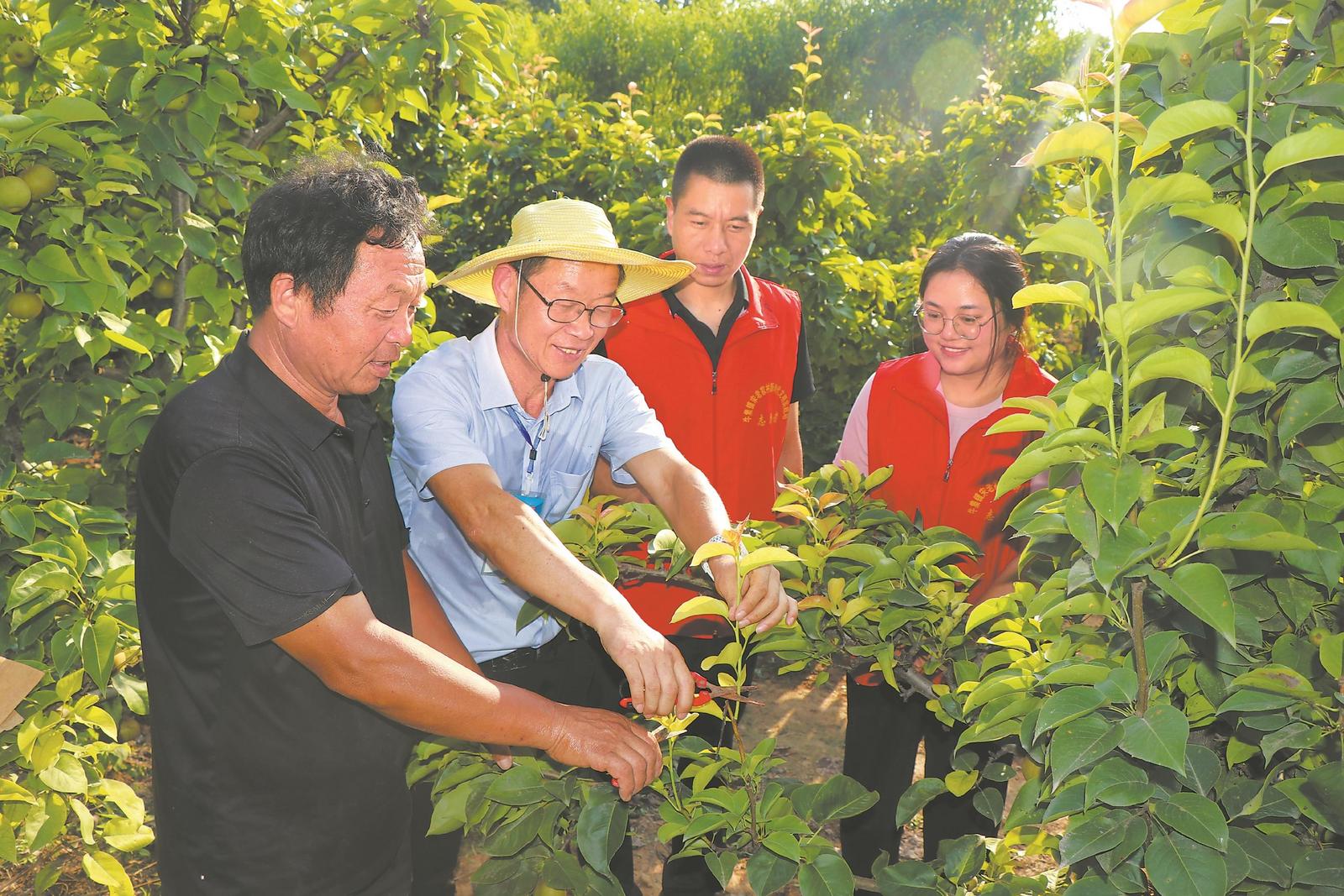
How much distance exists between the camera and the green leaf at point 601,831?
5.26 feet

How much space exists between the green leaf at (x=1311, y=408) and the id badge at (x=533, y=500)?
5.13 feet

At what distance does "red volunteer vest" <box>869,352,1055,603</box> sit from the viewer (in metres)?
2.90

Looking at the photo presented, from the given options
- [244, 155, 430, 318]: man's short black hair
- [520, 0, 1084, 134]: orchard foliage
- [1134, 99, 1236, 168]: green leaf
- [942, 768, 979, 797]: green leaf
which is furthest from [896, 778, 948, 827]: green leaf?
[520, 0, 1084, 134]: orchard foliage

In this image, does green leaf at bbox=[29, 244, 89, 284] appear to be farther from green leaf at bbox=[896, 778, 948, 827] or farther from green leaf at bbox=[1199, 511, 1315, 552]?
green leaf at bbox=[1199, 511, 1315, 552]

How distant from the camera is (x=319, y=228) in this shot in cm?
186

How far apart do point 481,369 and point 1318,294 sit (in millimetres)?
1677

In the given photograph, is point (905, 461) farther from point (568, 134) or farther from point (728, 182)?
point (568, 134)

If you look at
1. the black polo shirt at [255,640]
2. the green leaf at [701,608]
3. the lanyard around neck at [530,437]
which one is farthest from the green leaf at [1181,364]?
the lanyard around neck at [530,437]

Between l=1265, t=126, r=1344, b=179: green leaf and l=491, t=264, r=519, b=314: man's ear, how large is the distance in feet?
5.45

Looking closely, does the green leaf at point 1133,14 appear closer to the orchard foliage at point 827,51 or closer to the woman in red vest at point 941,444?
the woman in red vest at point 941,444

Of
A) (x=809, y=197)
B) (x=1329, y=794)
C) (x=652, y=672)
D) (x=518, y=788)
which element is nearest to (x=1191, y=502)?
(x=1329, y=794)

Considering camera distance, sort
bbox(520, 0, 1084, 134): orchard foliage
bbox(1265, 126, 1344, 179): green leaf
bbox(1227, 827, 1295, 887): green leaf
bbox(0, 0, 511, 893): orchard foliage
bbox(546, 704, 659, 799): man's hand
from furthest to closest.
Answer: bbox(520, 0, 1084, 134): orchard foliage < bbox(0, 0, 511, 893): orchard foliage < bbox(546, 704, 659, 799): man's hand < bbox(1227, 827, 1295, 887): green leaf < bbox(1265, 126, 1344, 179): green leaf

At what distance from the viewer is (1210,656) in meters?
1.41

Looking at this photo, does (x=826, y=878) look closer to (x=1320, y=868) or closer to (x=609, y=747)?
(x=609, y=747)
